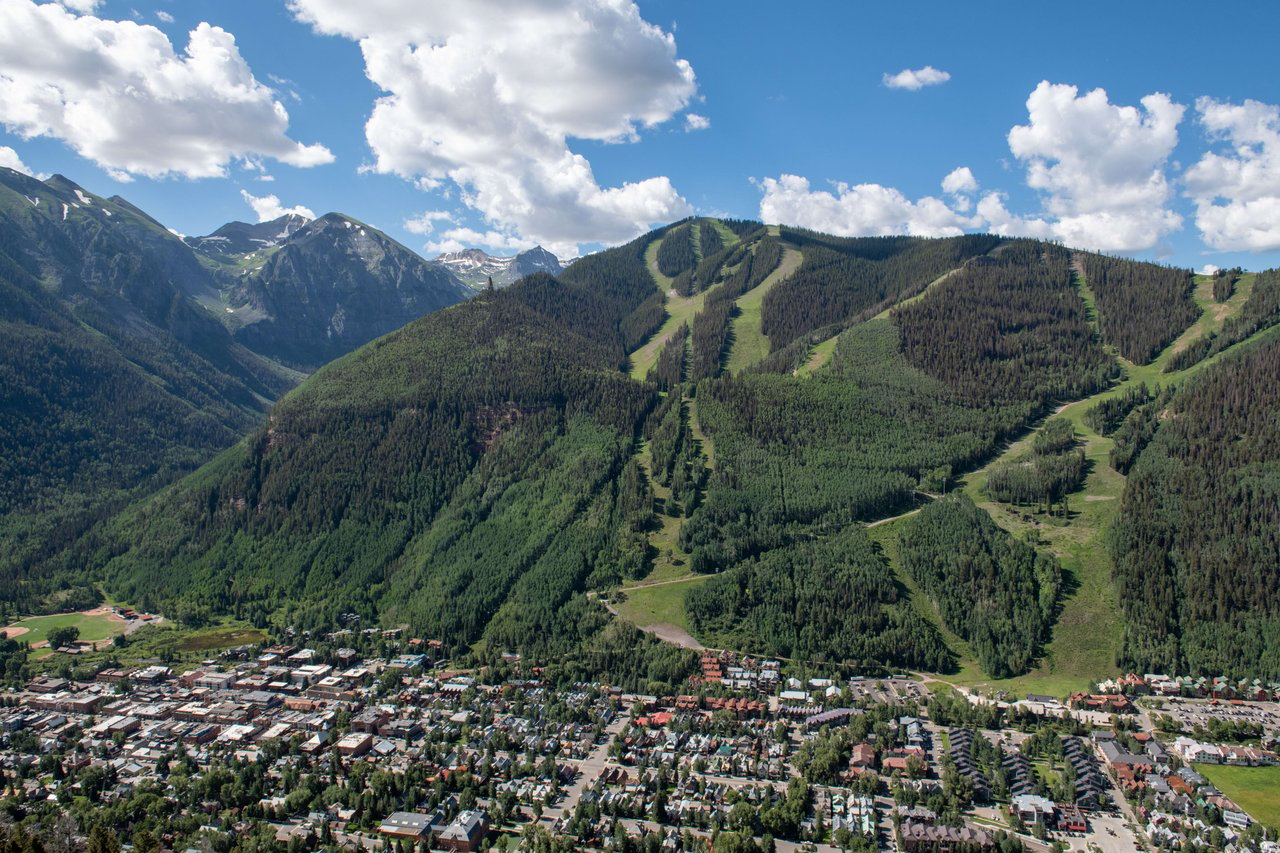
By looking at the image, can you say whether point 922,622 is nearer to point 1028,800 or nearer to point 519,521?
point 1028,800

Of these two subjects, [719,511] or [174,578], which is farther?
[174,578]

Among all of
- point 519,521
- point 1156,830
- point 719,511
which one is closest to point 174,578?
point 519,521

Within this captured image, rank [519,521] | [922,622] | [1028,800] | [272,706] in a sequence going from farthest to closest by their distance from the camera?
[519,521] < [922,622] < [272,706] < [1028,800]

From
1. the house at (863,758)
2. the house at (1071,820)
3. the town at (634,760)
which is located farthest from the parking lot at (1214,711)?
the house at (863,758)

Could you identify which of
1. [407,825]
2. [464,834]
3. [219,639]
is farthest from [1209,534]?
[219,639]

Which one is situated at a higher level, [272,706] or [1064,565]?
[1064,565]

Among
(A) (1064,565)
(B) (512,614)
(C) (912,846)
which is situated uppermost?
(A) (1064,565)

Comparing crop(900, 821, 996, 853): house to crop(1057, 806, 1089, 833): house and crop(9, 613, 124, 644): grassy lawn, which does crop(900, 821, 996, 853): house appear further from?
crop(9, 613, 124, 644): grassy lawn

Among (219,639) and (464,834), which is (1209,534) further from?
(219,639)
